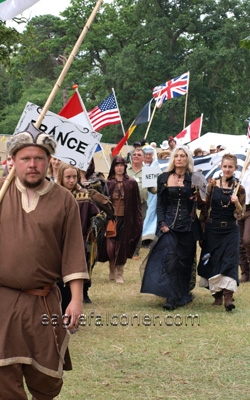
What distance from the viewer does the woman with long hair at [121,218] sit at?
1205 centimetres

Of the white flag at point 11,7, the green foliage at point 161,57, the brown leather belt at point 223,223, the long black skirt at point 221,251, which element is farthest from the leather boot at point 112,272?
the green foliage at point 161,57

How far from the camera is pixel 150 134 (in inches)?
2226

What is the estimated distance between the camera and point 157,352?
24.9 feet

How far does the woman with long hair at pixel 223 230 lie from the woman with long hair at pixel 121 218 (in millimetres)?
2169

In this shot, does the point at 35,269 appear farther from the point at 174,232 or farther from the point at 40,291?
the point at 174,232

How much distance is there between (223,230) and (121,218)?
2591 millimetres

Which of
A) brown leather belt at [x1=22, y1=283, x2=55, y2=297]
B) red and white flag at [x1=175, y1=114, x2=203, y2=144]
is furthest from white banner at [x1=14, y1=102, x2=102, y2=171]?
red and white flag at [x1=175, y1=114, x2=203, y2=144]

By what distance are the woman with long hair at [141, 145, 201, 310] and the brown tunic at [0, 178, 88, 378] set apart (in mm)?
4908

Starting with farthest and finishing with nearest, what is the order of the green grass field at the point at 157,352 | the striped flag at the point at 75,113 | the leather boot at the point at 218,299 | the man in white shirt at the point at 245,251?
the man in white shirt at the point at 245,251 → the leather boot at the point at 218,299 → the striped flag at the point at 75,113 → the green grass field at the point at 157,352

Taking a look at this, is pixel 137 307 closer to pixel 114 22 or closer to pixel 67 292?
pixel 67 292

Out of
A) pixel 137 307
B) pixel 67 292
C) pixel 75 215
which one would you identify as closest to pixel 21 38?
pixel 137 307

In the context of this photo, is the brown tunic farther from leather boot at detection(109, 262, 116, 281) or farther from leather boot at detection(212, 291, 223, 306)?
leather boot at detection(109, 262, 116, 281)

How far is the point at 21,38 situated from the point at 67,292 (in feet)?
42.2

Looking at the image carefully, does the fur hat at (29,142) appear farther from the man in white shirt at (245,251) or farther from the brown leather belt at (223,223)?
the man in white shirt at (245,251)
